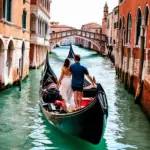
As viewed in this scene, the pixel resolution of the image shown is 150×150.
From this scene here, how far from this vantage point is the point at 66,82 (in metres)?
4.96

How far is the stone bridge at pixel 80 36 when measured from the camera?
91.1ft

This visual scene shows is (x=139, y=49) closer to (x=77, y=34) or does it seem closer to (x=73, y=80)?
(x=73, y=80)

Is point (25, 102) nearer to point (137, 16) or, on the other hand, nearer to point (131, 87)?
point (131, 87)

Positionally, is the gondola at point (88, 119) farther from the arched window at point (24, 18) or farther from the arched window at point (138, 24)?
the arched window at point (24, 18)

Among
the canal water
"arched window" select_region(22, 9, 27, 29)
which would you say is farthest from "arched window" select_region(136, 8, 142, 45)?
"arched window" select_region(22, 9, 27, 29)

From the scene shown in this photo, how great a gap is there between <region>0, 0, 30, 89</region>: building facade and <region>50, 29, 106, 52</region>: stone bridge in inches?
647

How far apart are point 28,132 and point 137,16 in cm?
500

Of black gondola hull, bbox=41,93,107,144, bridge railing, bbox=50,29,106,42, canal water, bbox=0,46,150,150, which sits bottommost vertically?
canal water, bbox=0,46,150,150

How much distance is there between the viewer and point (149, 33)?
7.42 metres

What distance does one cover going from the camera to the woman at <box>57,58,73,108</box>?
492 cm

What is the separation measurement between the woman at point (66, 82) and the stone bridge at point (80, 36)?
73.4 feet

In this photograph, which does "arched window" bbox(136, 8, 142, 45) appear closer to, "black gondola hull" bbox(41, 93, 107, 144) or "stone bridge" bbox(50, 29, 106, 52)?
"black gondola hull" bbox(41, 93, 107, 144)

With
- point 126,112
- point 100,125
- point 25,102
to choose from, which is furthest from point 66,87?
point 25,102

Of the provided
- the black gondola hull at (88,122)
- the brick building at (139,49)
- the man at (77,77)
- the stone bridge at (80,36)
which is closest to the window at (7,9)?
the brick building at (139,49)
